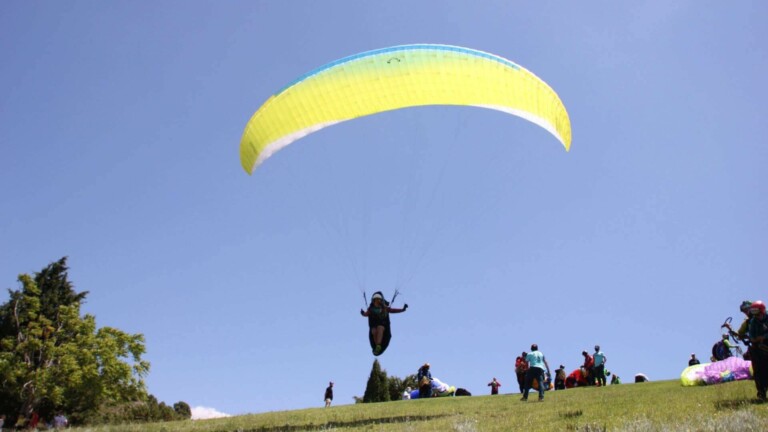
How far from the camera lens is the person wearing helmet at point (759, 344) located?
9.17 metres

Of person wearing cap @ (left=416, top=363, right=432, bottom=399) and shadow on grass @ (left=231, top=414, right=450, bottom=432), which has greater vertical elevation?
person wearing cap @ (left=416, top=363, right=432, bottom=399)

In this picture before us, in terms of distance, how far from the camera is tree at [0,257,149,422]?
2906cm

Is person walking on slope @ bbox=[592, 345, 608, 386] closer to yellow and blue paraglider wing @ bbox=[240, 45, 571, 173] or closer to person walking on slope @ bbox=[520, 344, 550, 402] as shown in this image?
person walking on slope @ bbox=[520, 344, 550, 402]

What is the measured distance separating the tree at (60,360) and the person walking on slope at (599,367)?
24598mm

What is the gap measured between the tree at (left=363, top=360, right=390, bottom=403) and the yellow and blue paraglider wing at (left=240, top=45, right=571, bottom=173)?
3387 cm

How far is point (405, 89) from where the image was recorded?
1330 centimetres

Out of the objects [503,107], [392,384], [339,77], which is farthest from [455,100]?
[392,384]

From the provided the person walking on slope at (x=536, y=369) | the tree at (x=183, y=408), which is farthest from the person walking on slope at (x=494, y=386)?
the tree at (x=183, y=408)

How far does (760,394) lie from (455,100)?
8.37 m

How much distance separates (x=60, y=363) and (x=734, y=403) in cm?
3120

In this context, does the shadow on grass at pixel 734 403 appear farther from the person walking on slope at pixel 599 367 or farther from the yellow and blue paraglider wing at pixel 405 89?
the person walking on slope at pixel 599 367

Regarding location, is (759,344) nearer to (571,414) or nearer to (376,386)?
(571,414)

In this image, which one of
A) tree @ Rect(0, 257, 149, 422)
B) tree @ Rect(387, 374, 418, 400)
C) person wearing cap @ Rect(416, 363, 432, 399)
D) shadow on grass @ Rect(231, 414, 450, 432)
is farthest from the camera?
tree @ Rect(387, 374, 418, 400)

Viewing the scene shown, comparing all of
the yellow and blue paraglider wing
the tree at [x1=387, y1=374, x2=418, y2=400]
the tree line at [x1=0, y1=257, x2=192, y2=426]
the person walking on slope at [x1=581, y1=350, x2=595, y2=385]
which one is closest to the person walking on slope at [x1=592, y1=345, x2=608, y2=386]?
the person walking on slope at [x1=581, y1=350, x2=595, y2=385]
